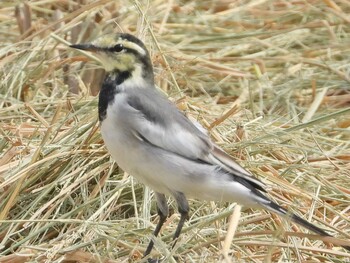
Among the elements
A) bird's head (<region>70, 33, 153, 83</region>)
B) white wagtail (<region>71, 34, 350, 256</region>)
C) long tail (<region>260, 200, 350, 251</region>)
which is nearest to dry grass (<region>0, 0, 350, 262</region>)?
long tail (<region>260, 200, 350, 251</region>)

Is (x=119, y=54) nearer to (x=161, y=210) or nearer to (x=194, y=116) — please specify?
(x=161, y=210)

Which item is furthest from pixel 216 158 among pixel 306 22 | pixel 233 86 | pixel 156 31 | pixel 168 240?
pixel 306 22

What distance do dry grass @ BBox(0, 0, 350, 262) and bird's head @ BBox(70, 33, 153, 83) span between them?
72 cm

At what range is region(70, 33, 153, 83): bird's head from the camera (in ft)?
16.2

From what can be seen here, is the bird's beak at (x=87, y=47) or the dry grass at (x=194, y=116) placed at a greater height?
the bird's beak at (x=87, y=47)

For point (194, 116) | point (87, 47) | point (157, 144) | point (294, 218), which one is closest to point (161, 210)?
point (157, 144)

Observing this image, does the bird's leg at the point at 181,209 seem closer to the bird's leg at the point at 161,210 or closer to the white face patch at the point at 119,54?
the bird's leg at the point at 161,210

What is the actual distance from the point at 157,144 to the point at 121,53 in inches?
19.4

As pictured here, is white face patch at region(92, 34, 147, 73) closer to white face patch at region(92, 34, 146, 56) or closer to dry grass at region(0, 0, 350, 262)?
white face patch at region(92, 34, 146, 56)

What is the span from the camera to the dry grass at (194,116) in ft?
16.4

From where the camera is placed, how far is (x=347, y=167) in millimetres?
5941

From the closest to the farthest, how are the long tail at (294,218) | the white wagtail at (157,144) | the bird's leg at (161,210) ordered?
the long tail at (294,218) < the white wagtail at (157,144) < the bird's leg at (161,210)

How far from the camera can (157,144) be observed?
473cm

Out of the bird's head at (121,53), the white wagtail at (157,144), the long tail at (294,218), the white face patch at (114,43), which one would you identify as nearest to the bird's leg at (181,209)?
the white wagtail at (157,144)
